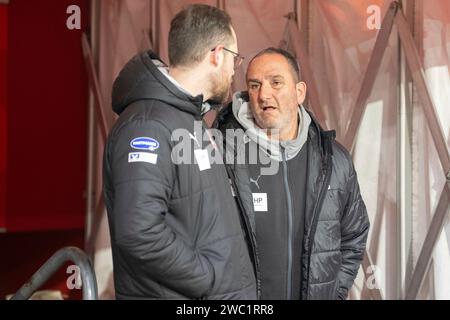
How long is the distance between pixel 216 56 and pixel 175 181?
34 centimetres

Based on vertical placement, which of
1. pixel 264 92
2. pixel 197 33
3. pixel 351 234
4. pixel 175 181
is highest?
pixel 197 33

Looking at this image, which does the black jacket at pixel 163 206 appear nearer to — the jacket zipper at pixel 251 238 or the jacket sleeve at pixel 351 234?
the jacket zipper at pixel 251 238

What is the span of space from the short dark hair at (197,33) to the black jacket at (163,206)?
8 centimetres

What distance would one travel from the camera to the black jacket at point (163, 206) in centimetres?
154

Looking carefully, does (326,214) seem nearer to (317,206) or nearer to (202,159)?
(317,206)

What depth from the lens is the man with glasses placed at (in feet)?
5.06

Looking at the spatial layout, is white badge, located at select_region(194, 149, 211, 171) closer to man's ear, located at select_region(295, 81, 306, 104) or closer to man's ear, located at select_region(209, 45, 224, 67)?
man's ear, located at select_region(209, 45, 224, 67)

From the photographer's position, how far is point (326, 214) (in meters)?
2.08

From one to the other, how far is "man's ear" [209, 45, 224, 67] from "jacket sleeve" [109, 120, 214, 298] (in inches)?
9.2

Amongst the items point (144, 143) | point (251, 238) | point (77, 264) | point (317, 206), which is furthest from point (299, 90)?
point (77, 264)

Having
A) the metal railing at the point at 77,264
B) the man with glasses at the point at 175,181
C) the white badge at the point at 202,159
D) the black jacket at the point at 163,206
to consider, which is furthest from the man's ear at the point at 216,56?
the metal railing at the point at 77,264

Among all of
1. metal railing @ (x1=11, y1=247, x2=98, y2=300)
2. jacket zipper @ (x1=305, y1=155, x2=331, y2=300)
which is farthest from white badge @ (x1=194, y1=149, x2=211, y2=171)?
jacket zipper @ (x1=305, y1=155, x2=331, y2=300)

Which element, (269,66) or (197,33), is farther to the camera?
(269,66)

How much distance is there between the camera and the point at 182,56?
1.71 m
